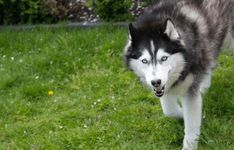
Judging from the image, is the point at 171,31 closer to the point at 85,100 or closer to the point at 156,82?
the point at 156,82

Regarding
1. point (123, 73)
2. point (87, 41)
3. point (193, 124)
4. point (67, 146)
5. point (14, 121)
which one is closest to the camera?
point (193, 124)

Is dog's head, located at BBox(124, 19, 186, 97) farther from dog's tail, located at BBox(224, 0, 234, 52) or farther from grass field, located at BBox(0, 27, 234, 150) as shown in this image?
dog's tail, located at BBox(224, 0, 234, 52)

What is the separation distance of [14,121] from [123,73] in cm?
137

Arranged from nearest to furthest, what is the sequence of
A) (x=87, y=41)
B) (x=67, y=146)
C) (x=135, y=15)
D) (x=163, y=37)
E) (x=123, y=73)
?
1. (x=163, y=37)
2. (x=67, y=146)
3. (x=123, y=73)
4. (x=87, y=41)
5. (x=135, y=15)

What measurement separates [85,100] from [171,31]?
1.72 m

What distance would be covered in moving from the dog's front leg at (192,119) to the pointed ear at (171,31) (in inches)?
23.2

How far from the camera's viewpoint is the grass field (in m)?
4.65

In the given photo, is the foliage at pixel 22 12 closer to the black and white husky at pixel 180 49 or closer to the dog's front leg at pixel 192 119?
the black and white husky at pixel 180 49

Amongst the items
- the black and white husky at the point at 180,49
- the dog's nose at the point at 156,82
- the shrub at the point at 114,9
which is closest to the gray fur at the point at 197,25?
the black and white husky at the point at 180,49

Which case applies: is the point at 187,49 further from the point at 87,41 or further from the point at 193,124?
the point at 87,41

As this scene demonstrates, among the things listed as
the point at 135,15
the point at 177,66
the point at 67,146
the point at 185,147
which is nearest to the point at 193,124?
the point at 185,147

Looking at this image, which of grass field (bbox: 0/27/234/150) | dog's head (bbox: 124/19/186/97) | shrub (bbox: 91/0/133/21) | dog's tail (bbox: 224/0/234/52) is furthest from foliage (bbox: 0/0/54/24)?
dog's head (bbox: 124/19/186/97)

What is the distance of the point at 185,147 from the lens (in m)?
4.35

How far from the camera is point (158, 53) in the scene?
3.92 m
